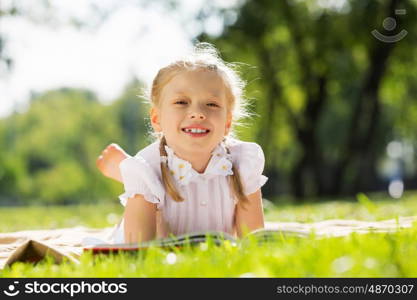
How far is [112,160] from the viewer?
389 cm

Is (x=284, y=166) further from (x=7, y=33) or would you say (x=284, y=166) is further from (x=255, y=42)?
(x=7, y=33)

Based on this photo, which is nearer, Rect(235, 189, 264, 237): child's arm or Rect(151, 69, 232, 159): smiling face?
Rect(151, 69, 232, 159): smiling face

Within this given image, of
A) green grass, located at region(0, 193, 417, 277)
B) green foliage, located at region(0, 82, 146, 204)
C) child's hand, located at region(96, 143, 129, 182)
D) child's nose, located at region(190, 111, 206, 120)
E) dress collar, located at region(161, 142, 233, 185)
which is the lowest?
green grass, located at region(0, 193, 417, 277)

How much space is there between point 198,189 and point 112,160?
0.89 metres

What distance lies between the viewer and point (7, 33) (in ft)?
48.3

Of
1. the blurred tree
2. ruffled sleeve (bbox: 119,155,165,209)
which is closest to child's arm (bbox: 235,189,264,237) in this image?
ruffled sleeve (bbox: 119,155,165,209)

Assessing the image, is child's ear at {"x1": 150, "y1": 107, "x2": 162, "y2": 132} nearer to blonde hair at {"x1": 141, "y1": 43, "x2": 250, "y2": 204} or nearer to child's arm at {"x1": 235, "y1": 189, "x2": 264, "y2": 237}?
blonde hair at {"x1": 141, "y1": 43, "x2": 250, "y2": 204}

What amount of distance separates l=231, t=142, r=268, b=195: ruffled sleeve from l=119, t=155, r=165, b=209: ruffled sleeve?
A: 483mm

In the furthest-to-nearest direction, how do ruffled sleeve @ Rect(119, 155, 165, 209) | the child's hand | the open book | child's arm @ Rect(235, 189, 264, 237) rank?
1. the child's hand
2. child's arm @ Rect(235, 189, 264, 237)
3. ruffled sleeve @ Rect(119, 155, 165, 209)
4. the open book

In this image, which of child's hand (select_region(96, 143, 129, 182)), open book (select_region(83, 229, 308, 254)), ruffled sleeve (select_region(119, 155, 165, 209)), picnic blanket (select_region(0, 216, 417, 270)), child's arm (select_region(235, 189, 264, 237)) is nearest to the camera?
open book (select_region(83, 229, 308, 254))

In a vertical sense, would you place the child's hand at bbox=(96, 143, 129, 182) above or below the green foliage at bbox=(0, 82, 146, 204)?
below

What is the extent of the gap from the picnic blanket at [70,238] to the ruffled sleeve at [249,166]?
10.0 inches

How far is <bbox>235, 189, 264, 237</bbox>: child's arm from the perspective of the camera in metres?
3.25

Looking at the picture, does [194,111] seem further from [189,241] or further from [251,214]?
[189,241]
